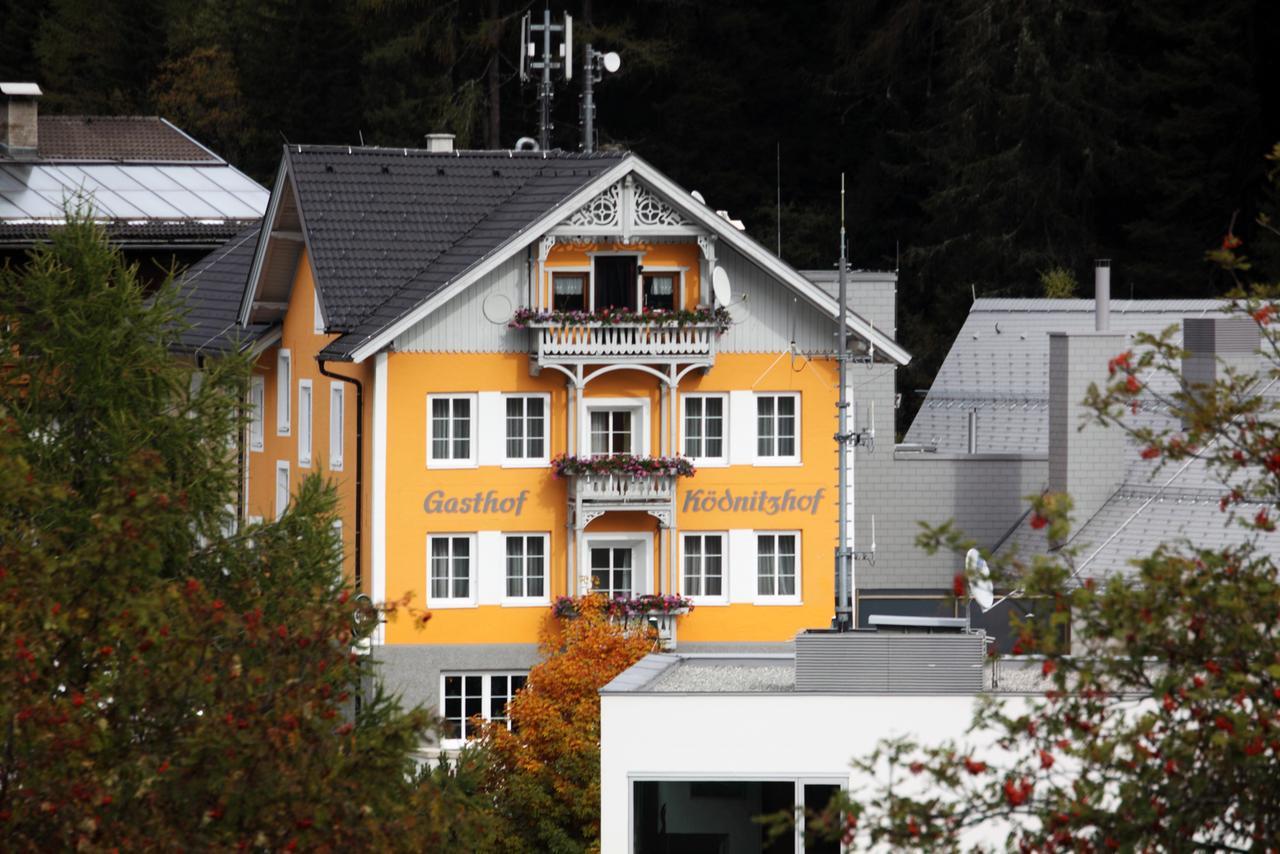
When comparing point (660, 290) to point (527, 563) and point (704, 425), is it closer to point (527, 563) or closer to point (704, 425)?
point (704, 425)

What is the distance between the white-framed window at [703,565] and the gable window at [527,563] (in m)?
2.25

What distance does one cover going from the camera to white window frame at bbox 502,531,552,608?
45.8m

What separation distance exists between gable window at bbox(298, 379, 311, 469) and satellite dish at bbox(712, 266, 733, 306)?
7575mm

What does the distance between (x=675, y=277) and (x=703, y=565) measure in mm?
4609

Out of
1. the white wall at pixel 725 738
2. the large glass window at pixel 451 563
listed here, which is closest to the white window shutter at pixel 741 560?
the large glass window at pixel 451 563

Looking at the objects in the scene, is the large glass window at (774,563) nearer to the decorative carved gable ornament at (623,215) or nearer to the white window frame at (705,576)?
the white window frame at (705,576)

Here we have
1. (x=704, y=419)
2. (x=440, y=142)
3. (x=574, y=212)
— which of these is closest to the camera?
(x=574, y=212)

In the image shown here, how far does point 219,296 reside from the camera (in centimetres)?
5312

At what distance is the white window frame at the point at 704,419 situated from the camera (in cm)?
4678

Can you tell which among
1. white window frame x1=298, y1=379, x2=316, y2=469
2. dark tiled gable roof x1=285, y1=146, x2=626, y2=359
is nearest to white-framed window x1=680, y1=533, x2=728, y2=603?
dark tiled gable roof x1=285, y1=146, x2=626, y2=359

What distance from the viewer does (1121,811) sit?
13.6m

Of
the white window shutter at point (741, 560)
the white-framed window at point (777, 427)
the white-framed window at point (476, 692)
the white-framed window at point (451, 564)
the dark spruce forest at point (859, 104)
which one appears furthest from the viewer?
the dark spruce forest at point (859, 104)

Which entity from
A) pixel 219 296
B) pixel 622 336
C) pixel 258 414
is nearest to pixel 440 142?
pixel 219 296

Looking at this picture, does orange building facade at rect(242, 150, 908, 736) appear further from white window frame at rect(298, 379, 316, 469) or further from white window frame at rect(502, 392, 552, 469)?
white window frame at rect(298, 379, 316, 469)
